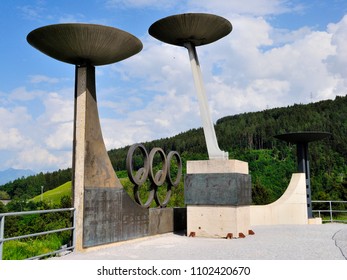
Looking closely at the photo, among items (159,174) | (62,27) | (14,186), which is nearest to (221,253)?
(159,174)

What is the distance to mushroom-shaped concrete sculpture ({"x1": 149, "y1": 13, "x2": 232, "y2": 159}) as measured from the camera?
34.4ft

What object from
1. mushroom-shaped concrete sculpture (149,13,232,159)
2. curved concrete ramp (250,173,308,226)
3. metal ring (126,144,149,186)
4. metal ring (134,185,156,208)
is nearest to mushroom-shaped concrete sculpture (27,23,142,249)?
metal ring (126,144,149,186)

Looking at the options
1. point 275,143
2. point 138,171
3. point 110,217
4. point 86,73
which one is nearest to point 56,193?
point 275,143

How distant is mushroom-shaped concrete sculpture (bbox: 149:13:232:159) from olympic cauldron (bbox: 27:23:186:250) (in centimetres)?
196

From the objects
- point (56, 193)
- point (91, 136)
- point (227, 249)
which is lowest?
point (227, 249)

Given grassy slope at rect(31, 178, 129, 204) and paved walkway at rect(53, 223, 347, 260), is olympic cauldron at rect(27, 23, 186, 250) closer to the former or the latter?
paved walkway at rect(53, 223, 347, 260)

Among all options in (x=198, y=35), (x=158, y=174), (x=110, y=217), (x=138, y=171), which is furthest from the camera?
(x=158, y=174)

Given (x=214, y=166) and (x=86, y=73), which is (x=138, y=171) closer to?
(x=214, y=166)

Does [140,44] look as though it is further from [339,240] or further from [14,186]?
[14,186]

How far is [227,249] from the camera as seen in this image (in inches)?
326

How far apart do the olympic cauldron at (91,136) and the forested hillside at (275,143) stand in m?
45.4

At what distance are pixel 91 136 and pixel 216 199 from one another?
3.93m

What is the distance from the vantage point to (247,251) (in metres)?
7.95

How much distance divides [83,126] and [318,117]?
72.5 m
